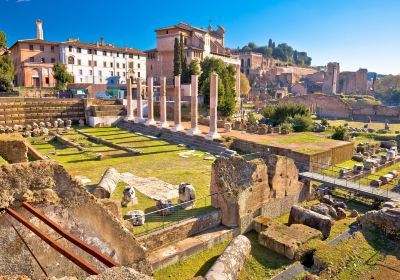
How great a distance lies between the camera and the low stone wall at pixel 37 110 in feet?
101

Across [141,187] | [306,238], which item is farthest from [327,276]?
[141,187]

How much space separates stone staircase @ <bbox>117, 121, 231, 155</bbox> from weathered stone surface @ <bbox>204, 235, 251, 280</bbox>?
12.4 m

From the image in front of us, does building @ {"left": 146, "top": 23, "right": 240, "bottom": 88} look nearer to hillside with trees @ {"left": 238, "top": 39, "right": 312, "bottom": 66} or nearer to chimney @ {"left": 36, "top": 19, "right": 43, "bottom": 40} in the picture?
chimney @ {"left": 36, "top": 19, "right": 43, "bottom": 40}

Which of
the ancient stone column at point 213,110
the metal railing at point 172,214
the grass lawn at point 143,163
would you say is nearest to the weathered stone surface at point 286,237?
the metal railing at point 172,214

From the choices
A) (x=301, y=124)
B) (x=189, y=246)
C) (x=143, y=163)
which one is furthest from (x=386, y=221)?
(x=301, y=124)

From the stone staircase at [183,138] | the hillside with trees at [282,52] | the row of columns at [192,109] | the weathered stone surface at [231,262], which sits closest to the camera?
the weathered stone surface at [231,262]

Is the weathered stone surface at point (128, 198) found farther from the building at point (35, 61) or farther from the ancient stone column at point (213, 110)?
the building at point (35, 61)

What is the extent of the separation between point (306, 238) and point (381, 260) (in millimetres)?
2102

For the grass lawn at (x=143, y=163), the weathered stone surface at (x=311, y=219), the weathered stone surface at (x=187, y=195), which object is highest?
the weathered stone surface at (x=187, y=195)

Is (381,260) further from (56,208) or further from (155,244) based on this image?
(56,208)

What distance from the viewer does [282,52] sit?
501 feet

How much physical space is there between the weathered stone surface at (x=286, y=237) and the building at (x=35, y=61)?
46613 millimetres

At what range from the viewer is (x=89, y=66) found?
56.3 m

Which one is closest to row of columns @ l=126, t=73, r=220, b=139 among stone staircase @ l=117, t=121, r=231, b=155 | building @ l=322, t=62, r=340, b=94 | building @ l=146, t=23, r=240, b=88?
stone staircase @ l=117, t=121, r=231, b=155
